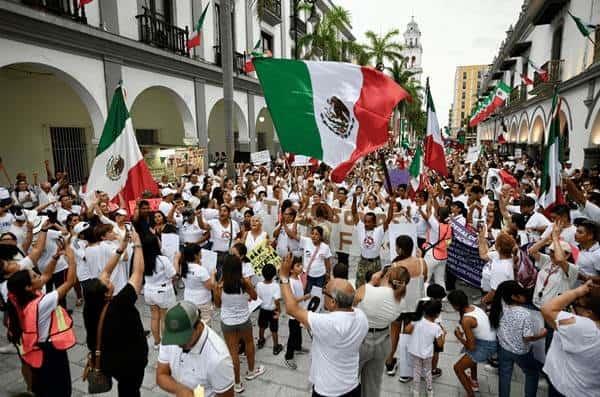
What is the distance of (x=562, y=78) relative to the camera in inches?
659

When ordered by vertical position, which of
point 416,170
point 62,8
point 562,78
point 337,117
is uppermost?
point 62,8

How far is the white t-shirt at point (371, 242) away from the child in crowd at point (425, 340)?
1853 millimetres

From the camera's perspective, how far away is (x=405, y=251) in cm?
413

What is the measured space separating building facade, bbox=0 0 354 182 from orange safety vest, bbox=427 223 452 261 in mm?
7220

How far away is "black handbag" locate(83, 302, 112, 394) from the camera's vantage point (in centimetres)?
303

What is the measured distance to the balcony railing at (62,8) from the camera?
9039 mm

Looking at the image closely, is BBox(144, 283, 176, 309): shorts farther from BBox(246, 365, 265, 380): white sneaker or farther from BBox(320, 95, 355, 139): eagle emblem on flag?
BBox(320, 95, 355, 139): eagle emblem on flag

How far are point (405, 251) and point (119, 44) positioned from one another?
36.9 ft

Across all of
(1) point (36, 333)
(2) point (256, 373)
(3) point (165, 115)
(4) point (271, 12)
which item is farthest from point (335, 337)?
(4) point (271, 12)

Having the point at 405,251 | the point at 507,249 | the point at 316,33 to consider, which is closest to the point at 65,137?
the point at 405,251

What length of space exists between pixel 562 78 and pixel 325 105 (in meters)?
17.4

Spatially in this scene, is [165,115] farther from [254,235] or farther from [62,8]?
[254,235]

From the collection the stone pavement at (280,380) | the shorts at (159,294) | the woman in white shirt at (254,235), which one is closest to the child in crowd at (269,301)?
the stone pavement at (280,380)

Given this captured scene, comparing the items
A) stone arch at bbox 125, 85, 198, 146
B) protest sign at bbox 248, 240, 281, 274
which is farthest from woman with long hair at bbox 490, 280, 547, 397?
stone arch at bbox 125, 85, 198, 146
